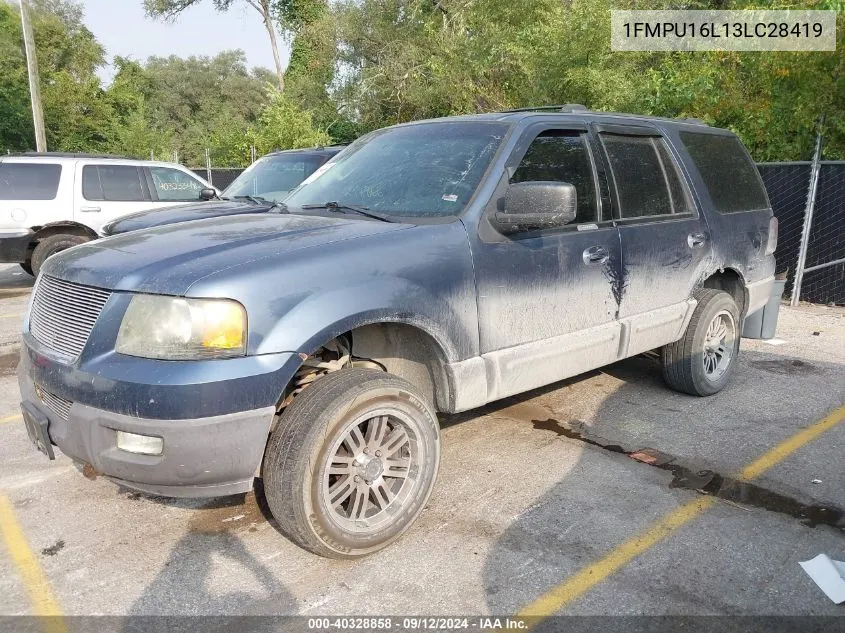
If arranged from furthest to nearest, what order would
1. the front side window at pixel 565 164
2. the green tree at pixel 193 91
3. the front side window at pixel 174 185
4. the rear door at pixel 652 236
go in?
the green tree at pixel 193 91 → the front side window at pixel 174 185 → the rear door at pixel 652 236 → the front side window at pixel 565 164

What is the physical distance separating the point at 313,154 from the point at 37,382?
6.74 meters

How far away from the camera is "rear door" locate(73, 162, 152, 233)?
10.2 m

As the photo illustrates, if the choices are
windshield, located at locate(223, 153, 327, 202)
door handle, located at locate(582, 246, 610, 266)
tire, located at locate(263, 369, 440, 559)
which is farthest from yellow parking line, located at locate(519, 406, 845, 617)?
windshield, located at locate(223, 153, 327, 202)

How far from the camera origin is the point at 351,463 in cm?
303

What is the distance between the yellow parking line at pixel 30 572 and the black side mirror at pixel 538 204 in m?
2.61

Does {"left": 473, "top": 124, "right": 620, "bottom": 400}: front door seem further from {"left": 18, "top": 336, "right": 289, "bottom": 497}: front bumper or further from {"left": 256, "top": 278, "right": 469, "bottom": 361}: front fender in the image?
{"left": 18, "top": 336, "right": 289, "bottom": 497}: front bumper

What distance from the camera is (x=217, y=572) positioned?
2.98m

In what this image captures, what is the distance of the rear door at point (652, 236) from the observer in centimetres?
427

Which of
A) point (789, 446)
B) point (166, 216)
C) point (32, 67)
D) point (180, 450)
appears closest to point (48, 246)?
point (166, 216)

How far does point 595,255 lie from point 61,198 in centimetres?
888

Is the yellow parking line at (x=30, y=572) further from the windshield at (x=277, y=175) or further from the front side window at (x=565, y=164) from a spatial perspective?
the windshield at (x=277, y=175)

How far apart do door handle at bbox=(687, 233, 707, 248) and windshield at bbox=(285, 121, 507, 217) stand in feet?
5.60

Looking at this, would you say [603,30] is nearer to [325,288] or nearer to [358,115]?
[325,288]

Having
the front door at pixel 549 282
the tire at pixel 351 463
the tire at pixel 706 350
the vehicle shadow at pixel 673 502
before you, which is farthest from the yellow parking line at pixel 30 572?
the tire at pixel 706 350
